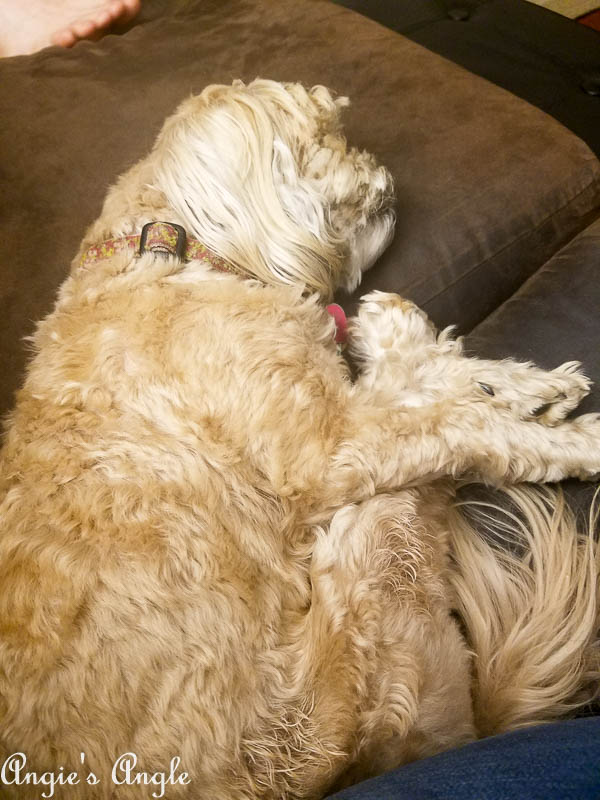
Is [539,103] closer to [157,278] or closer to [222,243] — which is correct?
[222,243]

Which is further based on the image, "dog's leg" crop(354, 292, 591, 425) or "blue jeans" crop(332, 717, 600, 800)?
"dog's leg" crop(354, 292, 591, 425)

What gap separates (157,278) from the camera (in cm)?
152

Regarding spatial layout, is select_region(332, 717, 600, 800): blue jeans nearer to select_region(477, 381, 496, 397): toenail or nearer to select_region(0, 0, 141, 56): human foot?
select_region(477, 381, 496, 397): toenail

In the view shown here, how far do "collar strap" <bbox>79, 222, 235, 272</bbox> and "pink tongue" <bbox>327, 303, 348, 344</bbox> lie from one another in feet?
0.99

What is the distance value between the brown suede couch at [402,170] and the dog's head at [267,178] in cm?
27

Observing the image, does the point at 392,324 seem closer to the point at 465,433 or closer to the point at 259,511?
the point at 465,433

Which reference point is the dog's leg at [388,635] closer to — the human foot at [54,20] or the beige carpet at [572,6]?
the human foot at [54,20]

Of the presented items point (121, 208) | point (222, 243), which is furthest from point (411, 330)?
point (121, 208)

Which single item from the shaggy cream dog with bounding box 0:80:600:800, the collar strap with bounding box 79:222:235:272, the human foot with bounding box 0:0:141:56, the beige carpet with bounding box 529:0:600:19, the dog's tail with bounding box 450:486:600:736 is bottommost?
the dog's tail with bounding box 450:486:600:736

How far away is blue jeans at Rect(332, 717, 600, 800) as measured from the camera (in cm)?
78

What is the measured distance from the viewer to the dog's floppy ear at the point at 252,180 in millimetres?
1643

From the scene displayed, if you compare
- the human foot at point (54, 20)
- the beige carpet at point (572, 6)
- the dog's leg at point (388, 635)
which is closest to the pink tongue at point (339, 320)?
the dog's leg at point (388, 635)

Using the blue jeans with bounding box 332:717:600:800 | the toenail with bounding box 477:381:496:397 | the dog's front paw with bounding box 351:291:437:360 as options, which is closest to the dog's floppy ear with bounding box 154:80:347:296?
the dog's front paw with bounding box 351:291:437:360

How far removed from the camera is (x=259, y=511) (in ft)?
4.42
